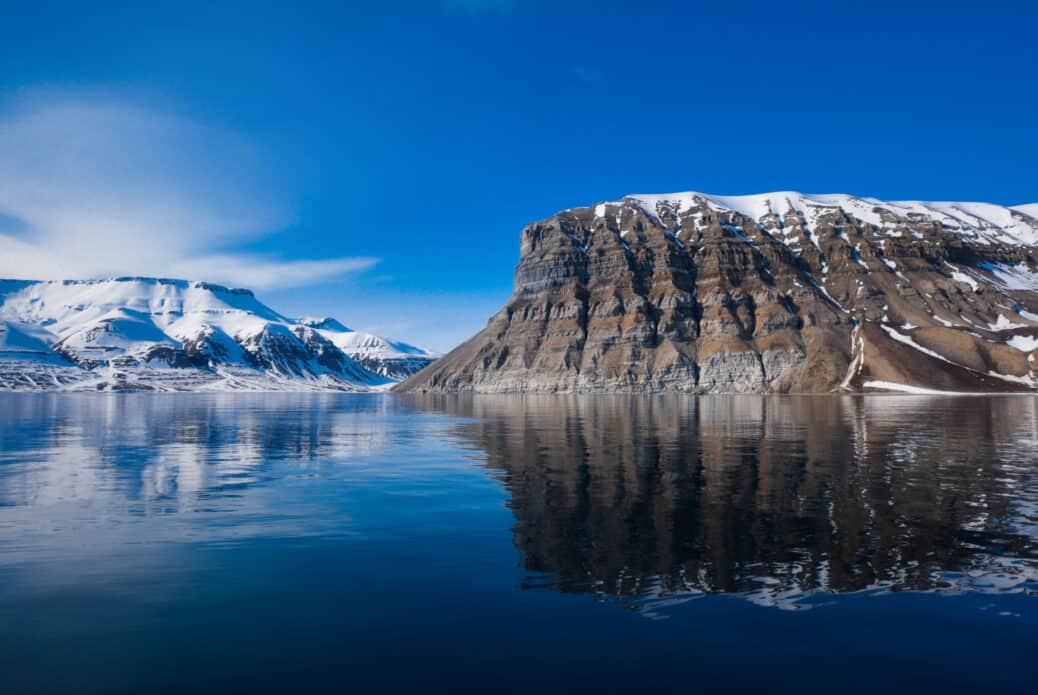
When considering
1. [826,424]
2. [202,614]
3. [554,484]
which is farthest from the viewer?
[826,424]

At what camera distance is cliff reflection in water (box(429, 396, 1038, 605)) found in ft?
54.1

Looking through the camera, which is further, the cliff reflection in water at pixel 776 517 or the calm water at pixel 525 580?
the cliff reflection in water at pixel 776 517

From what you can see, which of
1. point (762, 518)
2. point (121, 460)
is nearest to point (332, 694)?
point (762, 518)

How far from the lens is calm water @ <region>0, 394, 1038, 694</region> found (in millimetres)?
Answer: 11484

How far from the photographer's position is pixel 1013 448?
1811 inches

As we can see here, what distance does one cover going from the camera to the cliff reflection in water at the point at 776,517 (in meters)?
16.5

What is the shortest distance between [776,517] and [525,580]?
11517mm

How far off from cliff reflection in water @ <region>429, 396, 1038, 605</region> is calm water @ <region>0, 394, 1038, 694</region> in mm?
135

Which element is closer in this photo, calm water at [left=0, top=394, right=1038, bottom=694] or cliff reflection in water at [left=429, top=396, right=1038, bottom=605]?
calm water at [left=0, top=394, right=1038, bottom=694]

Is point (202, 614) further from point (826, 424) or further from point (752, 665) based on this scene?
point (826, 424)

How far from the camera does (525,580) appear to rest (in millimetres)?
16516

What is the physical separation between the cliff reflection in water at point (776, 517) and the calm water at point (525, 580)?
0.13 metres

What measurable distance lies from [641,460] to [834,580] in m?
24.8

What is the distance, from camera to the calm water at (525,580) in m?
11.5
